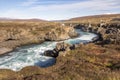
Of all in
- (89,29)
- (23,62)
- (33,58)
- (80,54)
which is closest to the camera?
(80,54)

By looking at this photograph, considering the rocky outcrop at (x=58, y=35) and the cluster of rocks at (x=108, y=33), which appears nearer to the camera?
the cluster of rocks at (x=108, y=33)

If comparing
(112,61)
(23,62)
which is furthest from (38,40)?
(112,61)

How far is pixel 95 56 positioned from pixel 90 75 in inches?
939

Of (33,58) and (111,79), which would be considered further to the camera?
(33,58)

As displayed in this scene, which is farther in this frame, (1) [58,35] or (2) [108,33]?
(1) [58,35]

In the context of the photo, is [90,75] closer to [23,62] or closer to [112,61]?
[112,61]

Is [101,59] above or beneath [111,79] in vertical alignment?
beneath

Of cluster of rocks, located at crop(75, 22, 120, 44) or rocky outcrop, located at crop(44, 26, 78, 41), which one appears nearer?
cluster of rocks, located at crop(75, 22, 120, 44)

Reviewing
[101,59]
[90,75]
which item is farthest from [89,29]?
[90,75]

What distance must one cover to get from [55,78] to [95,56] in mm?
25234

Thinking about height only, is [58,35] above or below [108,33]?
below

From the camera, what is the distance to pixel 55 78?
1686cm

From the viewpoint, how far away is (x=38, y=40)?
97.6 m

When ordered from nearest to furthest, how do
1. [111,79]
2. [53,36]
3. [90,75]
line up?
[111,79], [90,75], [53,36]
